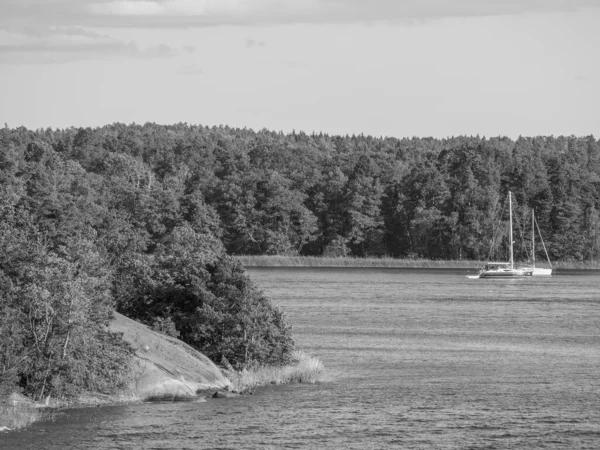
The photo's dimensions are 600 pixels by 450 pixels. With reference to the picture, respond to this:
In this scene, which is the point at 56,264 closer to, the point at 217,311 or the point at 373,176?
the point at 217,311

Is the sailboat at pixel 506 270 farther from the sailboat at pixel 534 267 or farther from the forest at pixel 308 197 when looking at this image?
the forest at pixel 308 197

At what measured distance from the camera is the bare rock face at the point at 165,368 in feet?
139

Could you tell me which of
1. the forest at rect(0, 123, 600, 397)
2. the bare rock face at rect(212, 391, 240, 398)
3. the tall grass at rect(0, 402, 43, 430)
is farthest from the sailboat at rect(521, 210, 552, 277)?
the tall grass at rect(0, 402, 43, 430)

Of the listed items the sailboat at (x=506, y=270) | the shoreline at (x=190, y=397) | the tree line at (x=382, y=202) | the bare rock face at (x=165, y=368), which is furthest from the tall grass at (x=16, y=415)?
the tree line at (x=382, y=202)

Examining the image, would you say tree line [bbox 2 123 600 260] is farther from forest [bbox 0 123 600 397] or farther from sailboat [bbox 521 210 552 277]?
sailboat [bbox 521 210 552 277]

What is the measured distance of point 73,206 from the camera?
82.1 m

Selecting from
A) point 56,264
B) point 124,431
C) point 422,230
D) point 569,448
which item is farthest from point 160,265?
point 422,230

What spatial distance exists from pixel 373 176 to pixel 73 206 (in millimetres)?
96579

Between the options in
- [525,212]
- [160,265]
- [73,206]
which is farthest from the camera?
[525,212]

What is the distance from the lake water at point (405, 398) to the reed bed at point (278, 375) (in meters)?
0.82

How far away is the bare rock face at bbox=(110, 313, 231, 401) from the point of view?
42500mm

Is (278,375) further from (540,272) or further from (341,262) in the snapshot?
(341,262)

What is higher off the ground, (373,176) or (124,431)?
(373,176)

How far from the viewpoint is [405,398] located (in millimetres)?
45625
